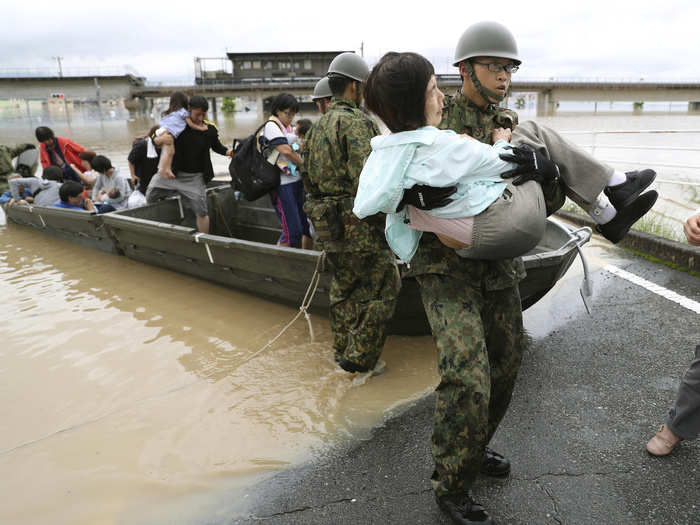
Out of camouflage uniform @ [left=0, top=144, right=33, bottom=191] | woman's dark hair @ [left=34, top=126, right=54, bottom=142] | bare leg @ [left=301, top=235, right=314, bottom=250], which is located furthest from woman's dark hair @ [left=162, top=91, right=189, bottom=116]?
camouflage uniform @ [left=0, top=144, right=33, bottom=191]

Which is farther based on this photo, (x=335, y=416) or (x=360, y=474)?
(x=335, y=416)

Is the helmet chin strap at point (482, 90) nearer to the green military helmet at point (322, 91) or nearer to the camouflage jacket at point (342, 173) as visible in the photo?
the camouflage jacket at point (342, 173)

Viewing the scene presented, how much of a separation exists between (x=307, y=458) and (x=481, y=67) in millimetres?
2254

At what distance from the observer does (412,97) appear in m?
1.86

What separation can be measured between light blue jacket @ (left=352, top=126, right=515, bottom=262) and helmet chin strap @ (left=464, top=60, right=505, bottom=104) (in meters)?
0.51

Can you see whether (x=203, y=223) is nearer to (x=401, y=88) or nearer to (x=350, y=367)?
(x=350, y=367)

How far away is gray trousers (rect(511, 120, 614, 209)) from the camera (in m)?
2.00

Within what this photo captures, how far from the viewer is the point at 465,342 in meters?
2.01

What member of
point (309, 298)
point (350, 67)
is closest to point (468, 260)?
point (350, 67)

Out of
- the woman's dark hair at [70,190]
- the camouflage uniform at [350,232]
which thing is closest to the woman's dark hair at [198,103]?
the camouflage uniform at [350,232]

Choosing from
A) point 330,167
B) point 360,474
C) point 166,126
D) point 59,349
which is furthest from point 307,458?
point 166,126

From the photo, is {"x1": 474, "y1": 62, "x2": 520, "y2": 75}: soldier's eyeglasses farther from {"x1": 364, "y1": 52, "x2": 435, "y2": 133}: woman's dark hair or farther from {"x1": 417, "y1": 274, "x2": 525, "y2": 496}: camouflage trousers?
{"x1": 417, "y1": 274, "x2": 525, "y2": 496}: camouflage trousers

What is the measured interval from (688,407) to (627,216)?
43.6 inches

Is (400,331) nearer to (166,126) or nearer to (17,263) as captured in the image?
(166,126)
